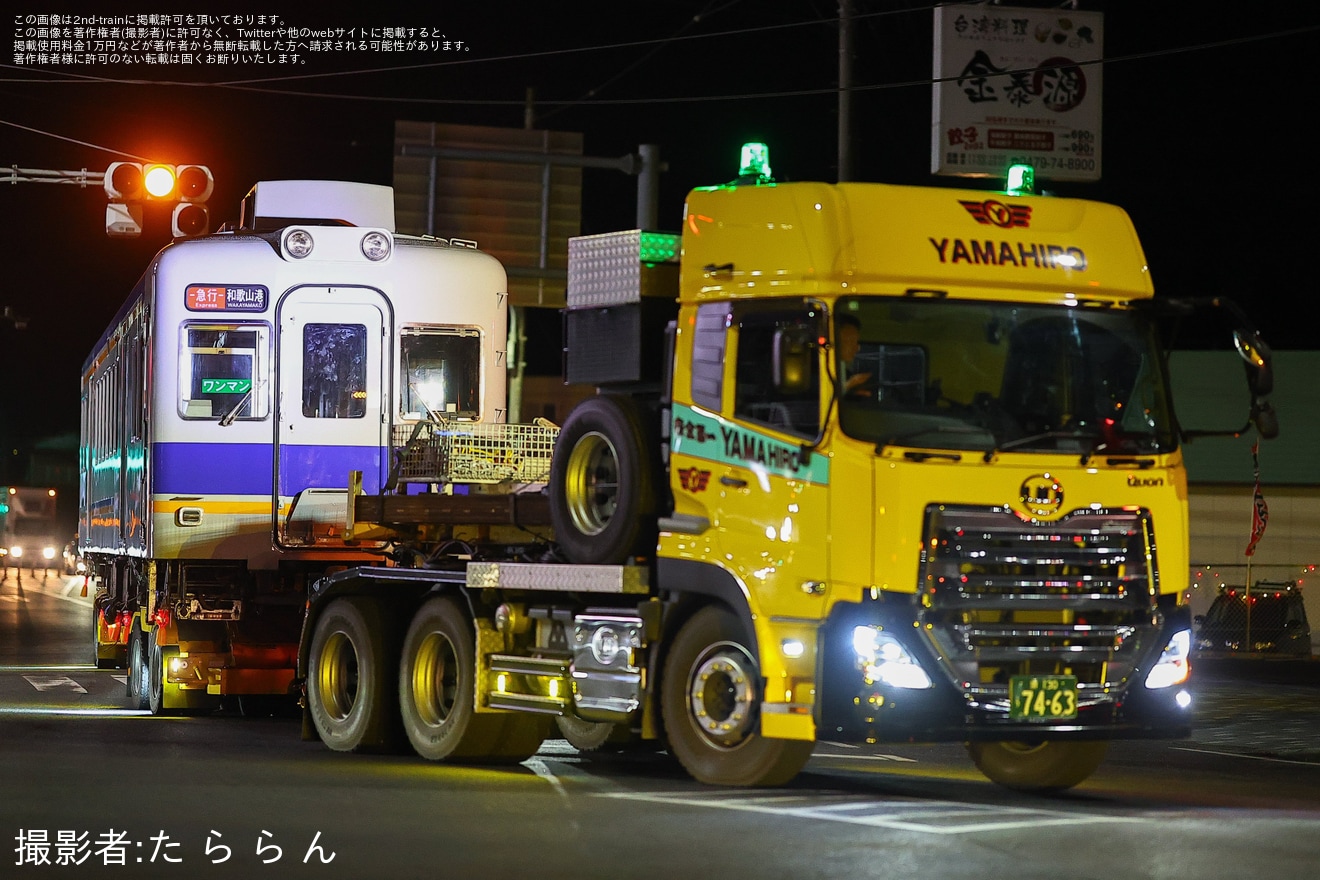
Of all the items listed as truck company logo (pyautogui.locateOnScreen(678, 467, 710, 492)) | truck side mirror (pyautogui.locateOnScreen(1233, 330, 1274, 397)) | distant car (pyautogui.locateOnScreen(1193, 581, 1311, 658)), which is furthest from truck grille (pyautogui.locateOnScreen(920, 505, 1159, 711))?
distant car (pyautogui.locateOnScreen(1193, 581, 1311, 658))

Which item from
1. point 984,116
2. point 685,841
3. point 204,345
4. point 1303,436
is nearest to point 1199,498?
point 1303,436

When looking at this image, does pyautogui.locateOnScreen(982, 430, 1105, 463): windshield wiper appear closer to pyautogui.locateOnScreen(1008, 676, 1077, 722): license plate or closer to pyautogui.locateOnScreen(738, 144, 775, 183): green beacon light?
pyautogui.locateOnScreen(1008, 676, 1077, 722): license plate

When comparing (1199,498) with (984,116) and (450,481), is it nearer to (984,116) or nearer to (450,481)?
(984,116)

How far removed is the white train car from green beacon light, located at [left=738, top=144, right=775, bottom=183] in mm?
5739

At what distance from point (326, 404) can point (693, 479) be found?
6.34 metres

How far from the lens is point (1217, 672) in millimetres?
27234

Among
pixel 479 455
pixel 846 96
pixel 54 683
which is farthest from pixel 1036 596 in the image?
pixel 54 683

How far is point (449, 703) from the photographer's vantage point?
46.1 ft

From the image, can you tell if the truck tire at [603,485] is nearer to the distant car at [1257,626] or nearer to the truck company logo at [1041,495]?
the truck company logo at [1041,495]

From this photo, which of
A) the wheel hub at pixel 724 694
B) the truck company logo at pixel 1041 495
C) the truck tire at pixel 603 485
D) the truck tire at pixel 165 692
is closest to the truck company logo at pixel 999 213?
the truck company logo at pixel 1041 495

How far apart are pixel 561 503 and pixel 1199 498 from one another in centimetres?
2550

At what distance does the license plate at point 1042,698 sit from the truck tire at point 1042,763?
3.08 ft

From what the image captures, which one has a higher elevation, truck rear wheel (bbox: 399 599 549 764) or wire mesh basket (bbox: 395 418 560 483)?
wire mesh basket (bbox: 395 418 560 483)

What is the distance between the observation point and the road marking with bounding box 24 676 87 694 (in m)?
21.9
